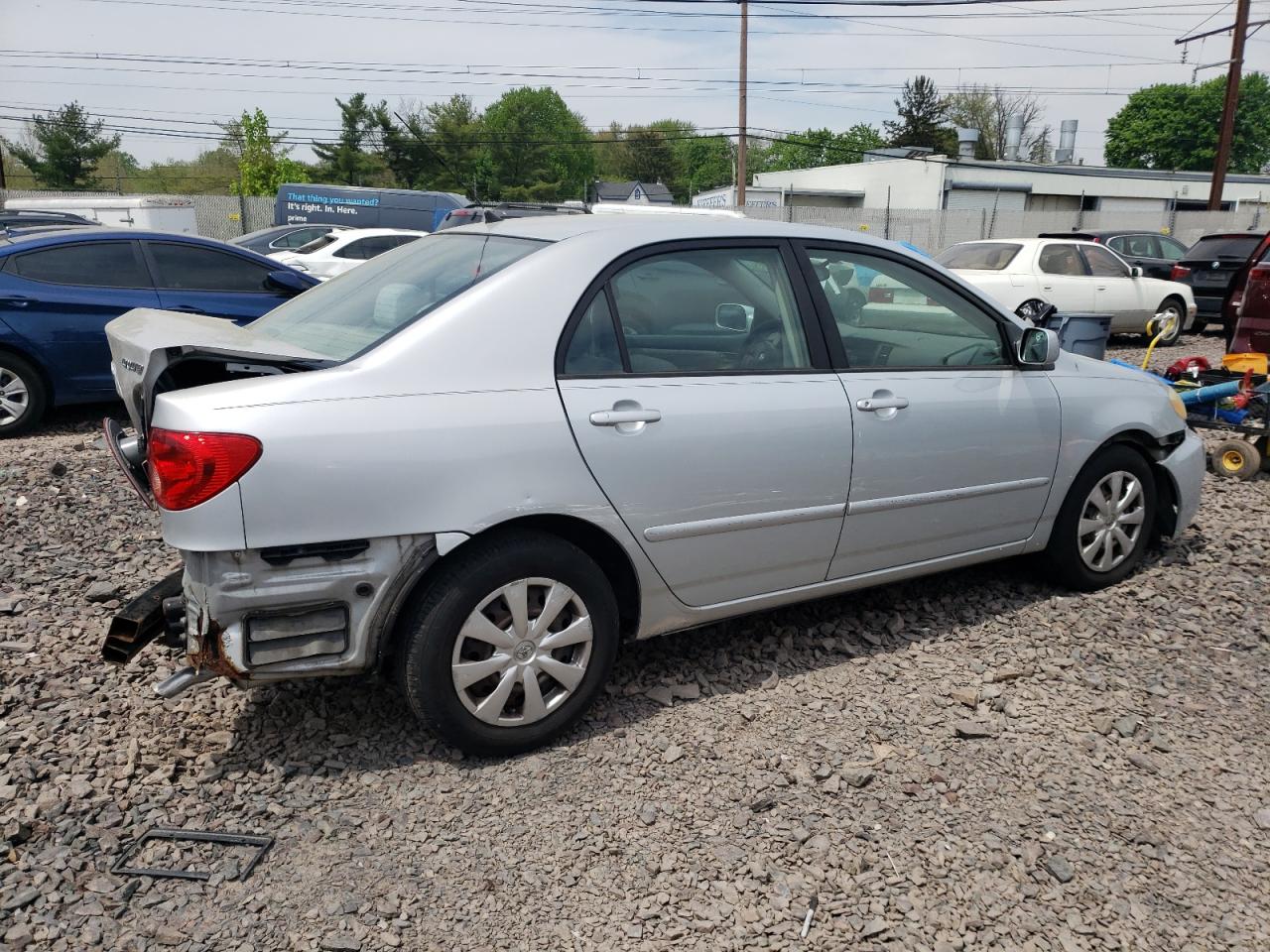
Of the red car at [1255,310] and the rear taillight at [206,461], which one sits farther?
the red car at [1255,310]

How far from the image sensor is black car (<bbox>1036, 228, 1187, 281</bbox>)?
16844 millimetres

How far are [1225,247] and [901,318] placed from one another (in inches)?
582

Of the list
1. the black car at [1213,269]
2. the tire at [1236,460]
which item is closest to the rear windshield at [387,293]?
the tire at [1236,460]

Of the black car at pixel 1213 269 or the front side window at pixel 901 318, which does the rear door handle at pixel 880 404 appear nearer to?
the front side window at pixel 901 318

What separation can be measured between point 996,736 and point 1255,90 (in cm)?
10884

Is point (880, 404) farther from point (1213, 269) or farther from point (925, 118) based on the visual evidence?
point (925, 118)

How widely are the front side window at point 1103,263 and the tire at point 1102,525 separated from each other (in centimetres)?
1045

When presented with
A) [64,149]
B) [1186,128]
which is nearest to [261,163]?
[64,149]

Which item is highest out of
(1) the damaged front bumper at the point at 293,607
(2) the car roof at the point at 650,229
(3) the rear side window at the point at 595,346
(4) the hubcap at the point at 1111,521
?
(2) the car roof at the point at 650,229

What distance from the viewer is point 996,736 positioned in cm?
340

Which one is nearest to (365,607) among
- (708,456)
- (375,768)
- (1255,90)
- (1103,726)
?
(375,768)

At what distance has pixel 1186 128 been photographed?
269 feet

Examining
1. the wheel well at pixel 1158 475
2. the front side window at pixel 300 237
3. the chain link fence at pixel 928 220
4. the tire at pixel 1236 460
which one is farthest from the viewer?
the chain link fence at pixel 928 220

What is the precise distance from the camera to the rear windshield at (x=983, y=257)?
43.9 feet
